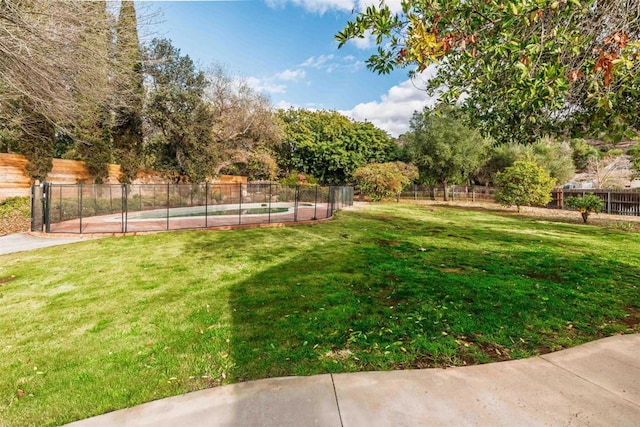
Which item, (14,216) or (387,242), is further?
(14,216)

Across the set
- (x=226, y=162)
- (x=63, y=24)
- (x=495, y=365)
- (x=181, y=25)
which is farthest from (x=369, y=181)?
(x=495, y=365)

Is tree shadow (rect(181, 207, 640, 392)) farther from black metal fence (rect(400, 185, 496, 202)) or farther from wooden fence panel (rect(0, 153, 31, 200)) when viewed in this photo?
black metal fence (rect(400, 185, 496, 202))

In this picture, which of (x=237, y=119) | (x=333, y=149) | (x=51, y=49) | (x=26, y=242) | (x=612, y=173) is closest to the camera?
(x=51, y=49)

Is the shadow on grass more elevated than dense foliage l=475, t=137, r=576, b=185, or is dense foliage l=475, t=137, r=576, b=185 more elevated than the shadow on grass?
dense foliage l=475, t=137, r=576, b=185

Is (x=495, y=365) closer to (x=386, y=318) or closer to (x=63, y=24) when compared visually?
(x=386, y=318)

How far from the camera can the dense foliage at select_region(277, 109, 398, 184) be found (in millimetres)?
30203

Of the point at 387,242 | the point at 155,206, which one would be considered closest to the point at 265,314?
the point at 387,242

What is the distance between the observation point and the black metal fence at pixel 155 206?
9211 millimetres

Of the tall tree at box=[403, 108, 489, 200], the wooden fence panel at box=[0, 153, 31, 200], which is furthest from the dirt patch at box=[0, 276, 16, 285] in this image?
the tall tree at box=[403, 108, 489, 200]

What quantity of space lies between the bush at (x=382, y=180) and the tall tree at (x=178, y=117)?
436 inches

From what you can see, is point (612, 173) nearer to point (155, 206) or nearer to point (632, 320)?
point (632, 320)

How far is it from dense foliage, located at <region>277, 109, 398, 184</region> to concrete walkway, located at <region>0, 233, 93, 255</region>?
23.4m

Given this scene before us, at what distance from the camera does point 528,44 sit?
2.23 m

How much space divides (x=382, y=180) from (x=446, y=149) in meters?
6.47
